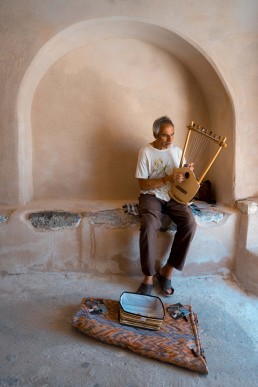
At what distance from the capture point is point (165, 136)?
8.03 feet

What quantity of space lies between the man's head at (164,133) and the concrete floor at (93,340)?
1127mm

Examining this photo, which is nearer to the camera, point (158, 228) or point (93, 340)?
point (93, 340)

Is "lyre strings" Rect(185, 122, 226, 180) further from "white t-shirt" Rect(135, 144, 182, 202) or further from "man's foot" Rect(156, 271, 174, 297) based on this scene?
"man's foot" Rect(156, 271, 174, 297)

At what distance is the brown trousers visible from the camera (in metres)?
2.25

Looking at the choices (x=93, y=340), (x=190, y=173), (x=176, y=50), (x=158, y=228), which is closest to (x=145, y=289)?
(x=158, y=228)

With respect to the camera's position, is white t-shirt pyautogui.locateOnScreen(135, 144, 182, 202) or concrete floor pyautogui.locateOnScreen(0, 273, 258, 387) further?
white t-shirt pyautogui.locateOnScreen(135, 144, 182, 202)

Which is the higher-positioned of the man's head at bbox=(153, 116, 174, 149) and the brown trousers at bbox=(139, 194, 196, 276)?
the man's head at bbox=(153, 116, 174, 149)

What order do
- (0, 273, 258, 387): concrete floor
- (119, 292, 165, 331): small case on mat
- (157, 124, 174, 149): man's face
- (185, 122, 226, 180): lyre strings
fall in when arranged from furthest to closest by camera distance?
(185, 122, 226, 180): lyre strings, (157, 124, 174, 149): man's face, (119, 292, 165, 331): small case on mat, (0, 273, 258, 387): concrete floor

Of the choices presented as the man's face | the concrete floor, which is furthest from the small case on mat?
the man's face

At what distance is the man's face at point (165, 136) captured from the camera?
95.3 inches

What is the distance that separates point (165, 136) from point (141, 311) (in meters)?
1.32

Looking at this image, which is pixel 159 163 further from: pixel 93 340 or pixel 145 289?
pixel 93 340

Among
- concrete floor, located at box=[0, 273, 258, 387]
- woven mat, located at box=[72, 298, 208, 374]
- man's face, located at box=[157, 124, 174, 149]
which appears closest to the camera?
concrete floor, located at box=[0, 273, 258, 387]

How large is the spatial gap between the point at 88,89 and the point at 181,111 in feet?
3.12
